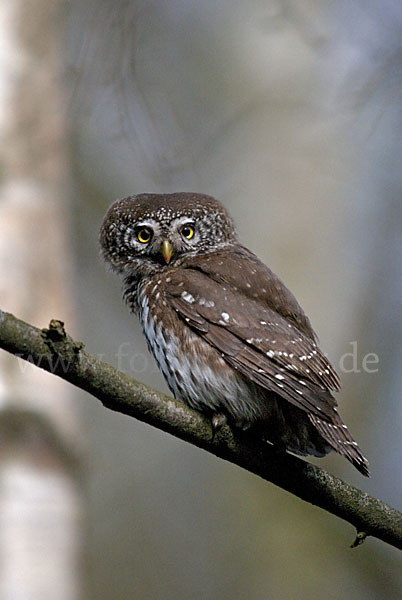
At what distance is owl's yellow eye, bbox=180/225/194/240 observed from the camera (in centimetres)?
412

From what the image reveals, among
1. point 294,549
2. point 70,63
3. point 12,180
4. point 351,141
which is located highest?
point 351,141

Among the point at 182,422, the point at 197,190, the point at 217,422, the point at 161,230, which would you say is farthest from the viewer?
the point at 197,190

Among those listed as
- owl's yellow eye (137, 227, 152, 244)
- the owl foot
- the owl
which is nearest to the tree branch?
the owl foot

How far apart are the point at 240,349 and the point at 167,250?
2.59 ft

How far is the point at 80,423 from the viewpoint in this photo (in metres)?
4.29

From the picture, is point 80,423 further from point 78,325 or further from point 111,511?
point 111,511

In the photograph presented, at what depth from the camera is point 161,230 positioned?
4.05m

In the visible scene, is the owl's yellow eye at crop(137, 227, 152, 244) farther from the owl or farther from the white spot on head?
the white spot on head

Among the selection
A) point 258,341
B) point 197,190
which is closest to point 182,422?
point 258,341

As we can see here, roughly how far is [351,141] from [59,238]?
140 inches

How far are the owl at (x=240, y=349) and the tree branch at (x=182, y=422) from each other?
0.12 meters

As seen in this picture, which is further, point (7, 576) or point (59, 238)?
point (59, 238)

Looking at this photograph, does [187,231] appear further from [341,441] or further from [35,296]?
[341,441]

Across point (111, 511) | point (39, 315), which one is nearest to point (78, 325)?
point (39, 315)
